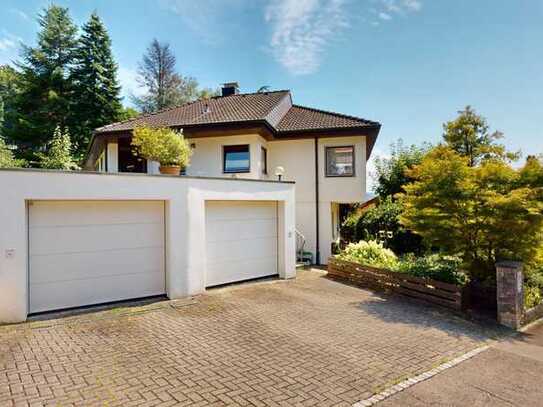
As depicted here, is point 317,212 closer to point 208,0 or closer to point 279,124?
point 279,124

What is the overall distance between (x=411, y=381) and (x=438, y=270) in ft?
18.6

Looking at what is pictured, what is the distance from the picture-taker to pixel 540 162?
8523 millimetres

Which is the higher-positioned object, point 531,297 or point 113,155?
point 113,155

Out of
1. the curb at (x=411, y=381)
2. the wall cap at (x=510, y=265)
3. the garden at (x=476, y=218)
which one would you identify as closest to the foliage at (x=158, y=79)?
the garden at (x=476, y=218)

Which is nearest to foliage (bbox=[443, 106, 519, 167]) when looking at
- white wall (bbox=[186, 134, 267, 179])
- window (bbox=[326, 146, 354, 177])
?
window (bbox=[326, 146, 354, 177])

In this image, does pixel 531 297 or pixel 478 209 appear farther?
pixel 531 297

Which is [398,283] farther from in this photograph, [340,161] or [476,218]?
[340,161]

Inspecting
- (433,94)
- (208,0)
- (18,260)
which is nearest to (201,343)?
(18,260)

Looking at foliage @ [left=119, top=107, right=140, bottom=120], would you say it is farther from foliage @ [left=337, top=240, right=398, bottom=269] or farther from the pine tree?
foliage @ [left=337, top=240, right=398, bottom=269]

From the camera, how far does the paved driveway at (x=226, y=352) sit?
13.7 ft

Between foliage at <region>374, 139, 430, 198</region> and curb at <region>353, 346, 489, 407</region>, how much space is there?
15445 mm

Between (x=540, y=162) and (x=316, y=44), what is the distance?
30.6 ft

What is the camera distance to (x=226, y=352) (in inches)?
214

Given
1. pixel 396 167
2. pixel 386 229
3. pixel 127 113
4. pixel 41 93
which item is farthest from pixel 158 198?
pixel 41 93
